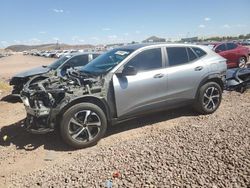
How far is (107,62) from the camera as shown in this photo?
5.94 meters

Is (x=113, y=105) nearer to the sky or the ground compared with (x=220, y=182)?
nearer to the sky

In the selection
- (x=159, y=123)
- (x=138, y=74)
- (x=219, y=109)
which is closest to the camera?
(x=138, y=74)

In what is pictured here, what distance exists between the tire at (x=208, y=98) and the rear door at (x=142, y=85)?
3.38 ft

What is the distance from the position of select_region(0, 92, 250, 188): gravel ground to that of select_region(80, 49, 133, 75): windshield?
1.32 m

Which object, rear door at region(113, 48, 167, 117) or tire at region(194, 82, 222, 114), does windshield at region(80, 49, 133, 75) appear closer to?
rear door at region(113, 48, 167, 117)

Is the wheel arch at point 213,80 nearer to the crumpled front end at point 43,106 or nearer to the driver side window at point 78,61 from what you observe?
the crumpled front end at point 43,106

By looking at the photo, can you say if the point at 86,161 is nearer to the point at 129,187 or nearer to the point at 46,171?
the point at 46,171

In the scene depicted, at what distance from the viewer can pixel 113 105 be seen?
532cm

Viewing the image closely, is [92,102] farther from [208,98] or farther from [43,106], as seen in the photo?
[208,98]

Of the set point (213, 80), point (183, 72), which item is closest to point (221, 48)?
point (213, 80)

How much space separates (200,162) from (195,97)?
96.4 inches

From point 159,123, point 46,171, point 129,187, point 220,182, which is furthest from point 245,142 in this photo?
point 46,171

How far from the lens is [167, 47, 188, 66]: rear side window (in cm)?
602

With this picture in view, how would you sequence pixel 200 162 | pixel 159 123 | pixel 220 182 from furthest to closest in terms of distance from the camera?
pixel 159 123 → pixel 200 162 → pixel 220 182
